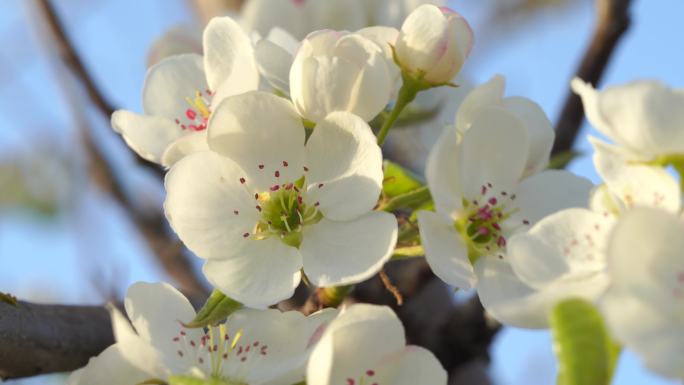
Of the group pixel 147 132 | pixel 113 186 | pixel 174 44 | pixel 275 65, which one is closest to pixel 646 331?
pixel 275 65

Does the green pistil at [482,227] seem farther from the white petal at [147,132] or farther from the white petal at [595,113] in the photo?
the white petal at [147,132]

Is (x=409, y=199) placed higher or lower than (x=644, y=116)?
lower

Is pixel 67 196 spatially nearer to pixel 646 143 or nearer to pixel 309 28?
pixel 309 28

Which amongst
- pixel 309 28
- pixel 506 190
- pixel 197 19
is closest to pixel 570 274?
pixel 506 190

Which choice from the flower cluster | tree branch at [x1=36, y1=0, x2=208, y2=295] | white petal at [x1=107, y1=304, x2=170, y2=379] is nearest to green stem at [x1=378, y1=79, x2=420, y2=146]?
the flower cluster

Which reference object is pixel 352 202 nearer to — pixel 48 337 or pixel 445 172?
pixel 445 172

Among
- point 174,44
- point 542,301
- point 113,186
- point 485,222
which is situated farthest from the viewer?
point 113,186
